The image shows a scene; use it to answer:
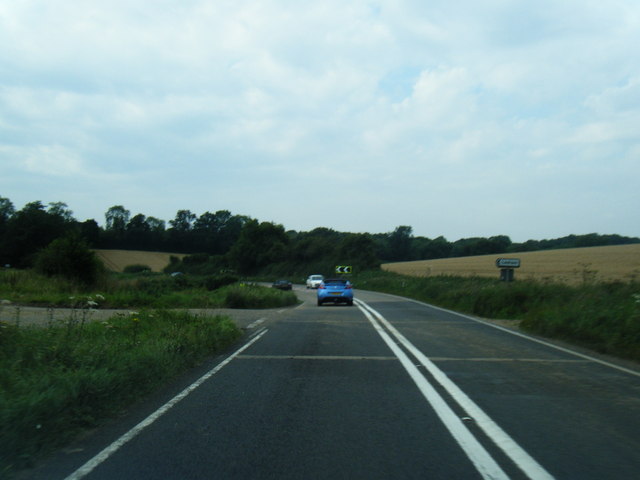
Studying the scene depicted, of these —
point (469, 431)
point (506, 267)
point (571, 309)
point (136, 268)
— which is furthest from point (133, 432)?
point (136, 268)

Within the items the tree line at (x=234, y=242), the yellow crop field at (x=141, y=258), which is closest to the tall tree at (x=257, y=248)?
the tree line at (x=234, y=242)

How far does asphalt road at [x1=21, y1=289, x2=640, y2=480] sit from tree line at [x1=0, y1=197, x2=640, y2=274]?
27.5m

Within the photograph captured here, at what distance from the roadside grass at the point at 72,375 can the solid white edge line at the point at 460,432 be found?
3709mm

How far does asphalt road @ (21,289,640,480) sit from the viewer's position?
4621 mm

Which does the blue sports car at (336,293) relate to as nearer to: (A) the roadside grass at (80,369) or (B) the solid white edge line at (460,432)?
(A) the roadside grass at (80,369)

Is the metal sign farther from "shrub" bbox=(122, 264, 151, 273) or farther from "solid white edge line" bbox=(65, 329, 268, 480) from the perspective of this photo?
"shrub" bbox=(122, 264, 151, 273)

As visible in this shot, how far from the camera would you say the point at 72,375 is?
22.1 feet

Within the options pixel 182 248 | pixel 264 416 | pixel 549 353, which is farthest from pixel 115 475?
pixel 182 248

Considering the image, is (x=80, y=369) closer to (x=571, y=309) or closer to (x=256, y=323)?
(x=256, y=323)

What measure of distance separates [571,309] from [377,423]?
11.6m

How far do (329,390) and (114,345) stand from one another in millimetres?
3765

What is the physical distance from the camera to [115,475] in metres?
4.45

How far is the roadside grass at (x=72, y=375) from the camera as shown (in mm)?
5184

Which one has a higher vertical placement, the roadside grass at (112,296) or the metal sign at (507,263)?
the metal sign at (507,263)
